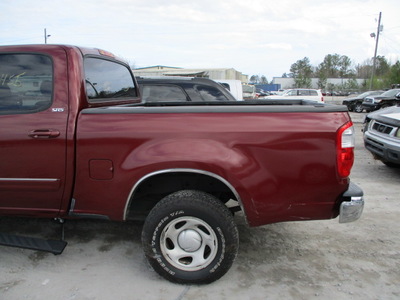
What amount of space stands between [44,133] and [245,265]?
2041mm

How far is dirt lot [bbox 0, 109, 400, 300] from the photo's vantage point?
2.76 m

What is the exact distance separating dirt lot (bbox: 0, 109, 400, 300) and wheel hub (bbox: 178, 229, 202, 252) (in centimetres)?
34

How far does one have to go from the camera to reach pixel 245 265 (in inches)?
124

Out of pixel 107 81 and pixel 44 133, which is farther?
pixel 107 81

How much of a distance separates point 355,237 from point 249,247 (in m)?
1.17

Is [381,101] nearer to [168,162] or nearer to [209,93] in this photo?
[209,93]

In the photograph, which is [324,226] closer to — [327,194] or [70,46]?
[327,194]

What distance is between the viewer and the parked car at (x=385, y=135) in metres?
5.54

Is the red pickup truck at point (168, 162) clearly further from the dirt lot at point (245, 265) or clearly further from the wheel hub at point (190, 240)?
the dirt lot at point (245, 265)

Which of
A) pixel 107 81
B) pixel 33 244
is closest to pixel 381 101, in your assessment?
pixel 107 81

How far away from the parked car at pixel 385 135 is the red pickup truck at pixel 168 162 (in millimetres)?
3221

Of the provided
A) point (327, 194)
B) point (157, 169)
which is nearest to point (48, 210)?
point (157, 169)

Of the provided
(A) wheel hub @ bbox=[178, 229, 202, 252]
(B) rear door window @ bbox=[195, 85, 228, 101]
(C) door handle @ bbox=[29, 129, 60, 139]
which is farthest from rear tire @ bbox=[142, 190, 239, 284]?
(B) rear door window @ bbox=[195, 85, 228, 101]

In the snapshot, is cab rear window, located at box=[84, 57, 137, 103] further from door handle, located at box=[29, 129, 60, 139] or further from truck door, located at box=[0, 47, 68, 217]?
door handle, located at box=[29, 129, 60, 139]
